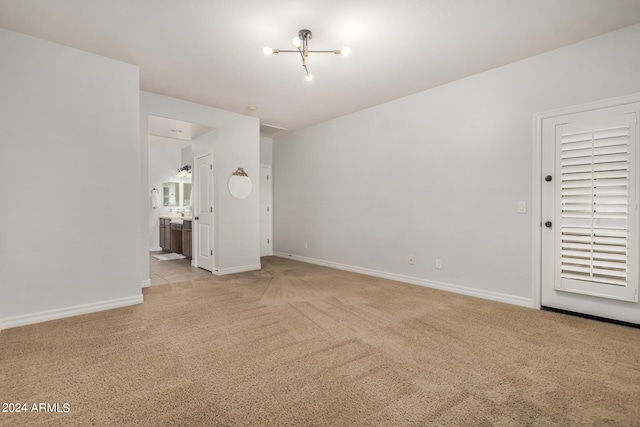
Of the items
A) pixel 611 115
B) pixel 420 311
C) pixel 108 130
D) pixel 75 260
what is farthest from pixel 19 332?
pixel 611 115

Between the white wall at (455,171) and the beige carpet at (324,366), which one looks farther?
the white wall at (455,171)

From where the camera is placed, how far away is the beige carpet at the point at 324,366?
1.56 meters

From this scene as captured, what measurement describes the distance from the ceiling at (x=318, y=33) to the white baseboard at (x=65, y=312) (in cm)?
264

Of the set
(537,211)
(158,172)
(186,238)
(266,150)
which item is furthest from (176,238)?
(537,211)

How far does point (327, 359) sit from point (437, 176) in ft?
9.56

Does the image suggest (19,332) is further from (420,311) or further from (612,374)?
(612,374)

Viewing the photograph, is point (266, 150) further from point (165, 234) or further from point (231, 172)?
point (165, 234)

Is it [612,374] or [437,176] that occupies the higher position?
[437,176]

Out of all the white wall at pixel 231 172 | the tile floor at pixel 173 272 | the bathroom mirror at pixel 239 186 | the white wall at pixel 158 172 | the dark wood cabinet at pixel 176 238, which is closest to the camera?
the tile floor at pixel 173 272

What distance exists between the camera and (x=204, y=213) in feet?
17.4

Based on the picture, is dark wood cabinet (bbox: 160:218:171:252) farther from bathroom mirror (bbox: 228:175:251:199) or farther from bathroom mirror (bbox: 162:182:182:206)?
bathroom mirror (bbox: 228:175:251:199)

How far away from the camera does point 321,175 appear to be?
581 centimetres

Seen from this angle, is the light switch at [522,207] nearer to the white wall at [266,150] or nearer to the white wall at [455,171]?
the white wall at [455,171]

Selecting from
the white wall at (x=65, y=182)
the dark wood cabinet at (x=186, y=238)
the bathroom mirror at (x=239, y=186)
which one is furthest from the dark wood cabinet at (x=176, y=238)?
the white wall at (x=65, y=182)
